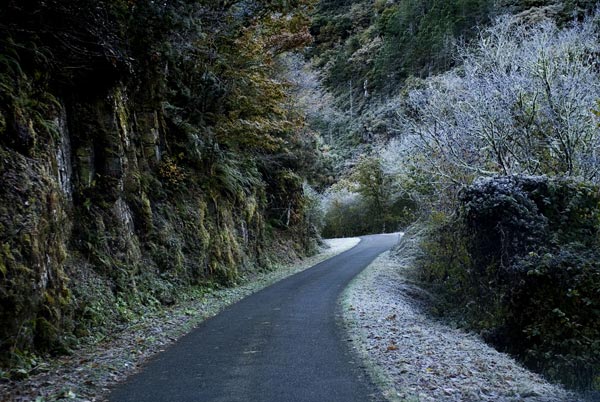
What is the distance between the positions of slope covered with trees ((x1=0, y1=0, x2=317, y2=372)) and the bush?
7209 millimetres

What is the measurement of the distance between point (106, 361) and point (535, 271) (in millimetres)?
8250

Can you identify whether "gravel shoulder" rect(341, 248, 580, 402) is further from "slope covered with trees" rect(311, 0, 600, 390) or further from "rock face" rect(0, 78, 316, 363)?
"rock face" rect(0, 78, 316, 363)

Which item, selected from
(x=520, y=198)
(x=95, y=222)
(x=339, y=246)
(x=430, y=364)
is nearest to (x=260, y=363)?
(x=430, y=364)

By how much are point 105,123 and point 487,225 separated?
988 cm

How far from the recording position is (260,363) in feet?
24.9

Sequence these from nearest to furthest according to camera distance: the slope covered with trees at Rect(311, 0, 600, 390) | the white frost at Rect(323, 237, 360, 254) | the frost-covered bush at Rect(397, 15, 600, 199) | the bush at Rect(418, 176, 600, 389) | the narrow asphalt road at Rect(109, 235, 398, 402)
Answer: the narrow asphalt road at Rect(109, 235, 398, 402) → the bush at Rect(418, 176, 600, 389) → the slope covered with trees at Rect(311, 0, 600, 390) → the frost-covered bush at Rect(397, 15, 600, 199) → the white frost at Rect(323, 237, 360, 254)

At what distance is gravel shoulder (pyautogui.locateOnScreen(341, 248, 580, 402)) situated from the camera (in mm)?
6238

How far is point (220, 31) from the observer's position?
15289 millimetres

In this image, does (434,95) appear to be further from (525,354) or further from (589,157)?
(525,354)

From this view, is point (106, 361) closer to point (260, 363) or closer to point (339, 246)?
point (260, 363)

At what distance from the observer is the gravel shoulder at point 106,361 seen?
6281 mm

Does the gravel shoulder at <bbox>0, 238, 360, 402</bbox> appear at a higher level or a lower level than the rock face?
lower

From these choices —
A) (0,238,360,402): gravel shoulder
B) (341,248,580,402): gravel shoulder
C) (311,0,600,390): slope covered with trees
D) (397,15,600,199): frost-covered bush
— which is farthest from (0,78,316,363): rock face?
(397,15,600,199): frost-covered bush

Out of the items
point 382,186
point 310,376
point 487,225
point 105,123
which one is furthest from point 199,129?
point 382,186
